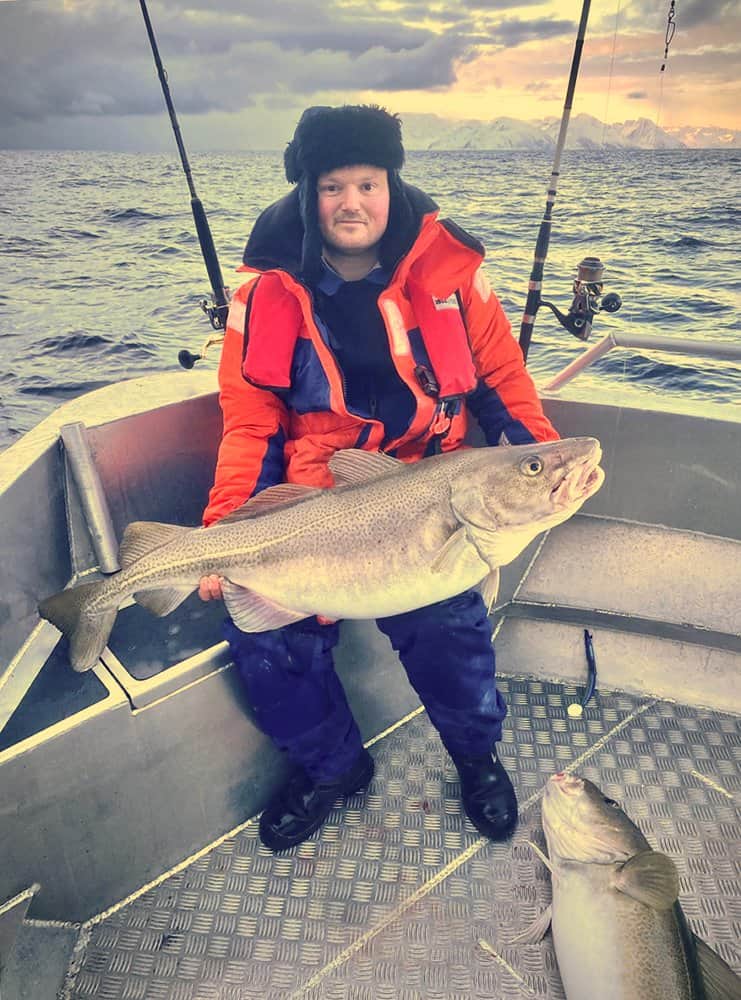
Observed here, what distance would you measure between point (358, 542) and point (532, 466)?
67 centimetres

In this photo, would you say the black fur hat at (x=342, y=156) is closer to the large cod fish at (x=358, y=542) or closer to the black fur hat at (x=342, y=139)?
the black fur hat at (x=342, y=139)

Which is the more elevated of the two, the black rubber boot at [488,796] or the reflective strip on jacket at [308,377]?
the reflective strip on jacket at [308,377]

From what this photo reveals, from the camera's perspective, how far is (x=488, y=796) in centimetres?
297

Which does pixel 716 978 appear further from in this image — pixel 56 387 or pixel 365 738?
pixel 56 387

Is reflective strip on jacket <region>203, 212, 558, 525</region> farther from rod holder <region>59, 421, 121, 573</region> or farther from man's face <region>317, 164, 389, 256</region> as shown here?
rod holder <region>59, 421, 121, 573</region>

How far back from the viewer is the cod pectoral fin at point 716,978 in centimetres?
193

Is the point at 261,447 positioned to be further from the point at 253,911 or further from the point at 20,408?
the point at 20,408

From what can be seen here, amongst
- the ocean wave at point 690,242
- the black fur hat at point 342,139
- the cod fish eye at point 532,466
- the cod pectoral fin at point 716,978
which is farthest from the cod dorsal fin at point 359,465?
the ocean wave at point 690,242

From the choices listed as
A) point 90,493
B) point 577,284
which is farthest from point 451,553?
point 577,284

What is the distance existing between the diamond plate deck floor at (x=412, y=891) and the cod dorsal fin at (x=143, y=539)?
4.26 feet

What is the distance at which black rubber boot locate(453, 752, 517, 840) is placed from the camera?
293 centimetres

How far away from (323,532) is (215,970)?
164 centimetres

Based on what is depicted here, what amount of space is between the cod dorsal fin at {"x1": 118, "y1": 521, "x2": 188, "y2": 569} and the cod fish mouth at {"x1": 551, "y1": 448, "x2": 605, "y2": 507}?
1.38m

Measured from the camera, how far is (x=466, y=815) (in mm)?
3045
